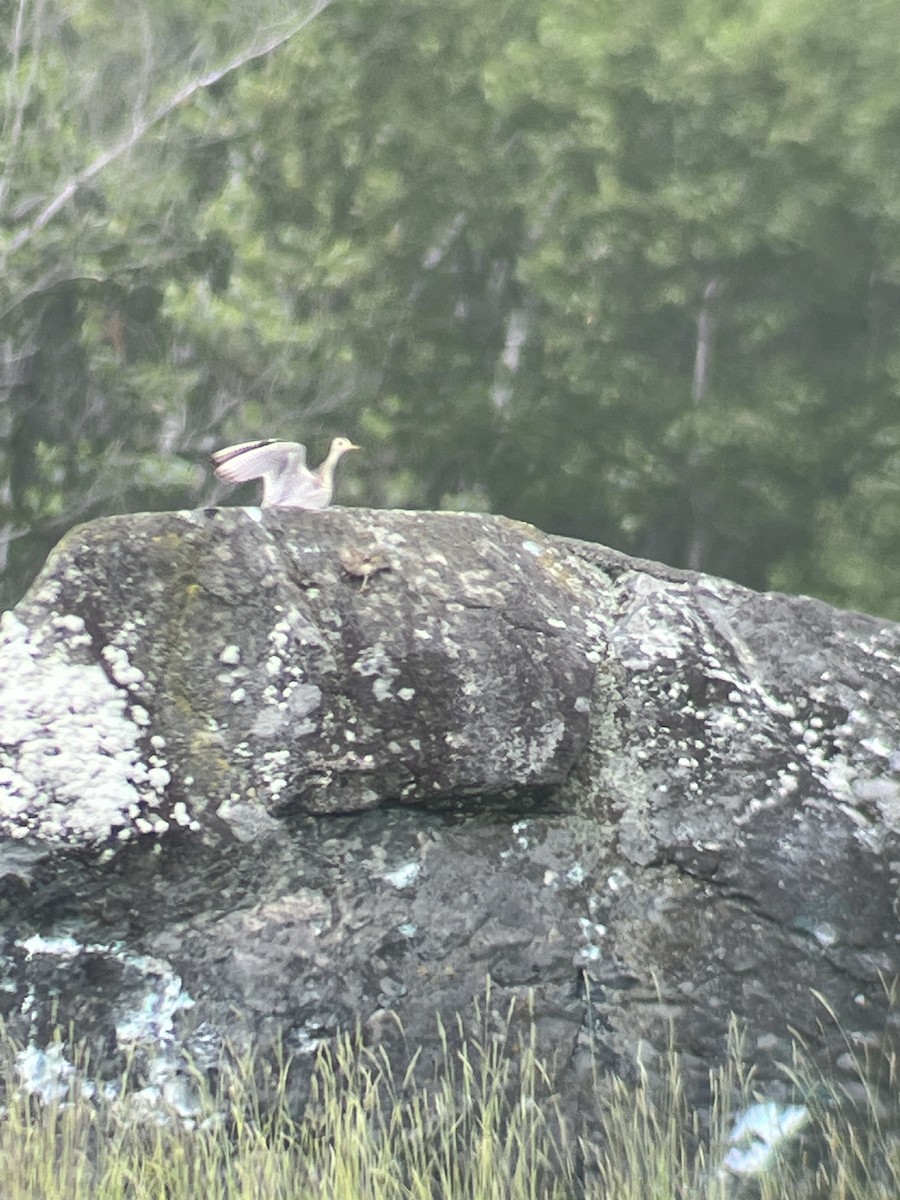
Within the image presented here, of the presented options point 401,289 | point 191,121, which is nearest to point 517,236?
point 401,289

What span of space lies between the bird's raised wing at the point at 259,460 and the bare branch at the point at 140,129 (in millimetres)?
6106

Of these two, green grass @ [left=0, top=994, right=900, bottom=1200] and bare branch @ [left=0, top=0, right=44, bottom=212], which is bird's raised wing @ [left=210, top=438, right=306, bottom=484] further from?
bare branch @ [left=0, top=0, right=44, bottom=212]

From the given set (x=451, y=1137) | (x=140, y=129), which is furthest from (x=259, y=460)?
(x=140, y=129)

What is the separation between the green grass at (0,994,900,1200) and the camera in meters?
2.79

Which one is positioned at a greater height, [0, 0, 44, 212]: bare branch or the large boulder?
[0, 0, 44, 212]: bare branch

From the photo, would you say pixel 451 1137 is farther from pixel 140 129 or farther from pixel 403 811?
pixel 140 129

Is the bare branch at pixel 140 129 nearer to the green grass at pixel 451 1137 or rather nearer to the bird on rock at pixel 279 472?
the bird on rock at pixel 279 472

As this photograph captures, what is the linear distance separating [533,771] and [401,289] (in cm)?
771

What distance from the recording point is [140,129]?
9.66 metres

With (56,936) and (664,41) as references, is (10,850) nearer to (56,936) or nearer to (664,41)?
(56,936)

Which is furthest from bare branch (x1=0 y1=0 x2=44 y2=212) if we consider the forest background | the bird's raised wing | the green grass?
the green grass

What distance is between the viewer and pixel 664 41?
1062 cm

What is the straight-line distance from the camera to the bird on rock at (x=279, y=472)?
4.10 m

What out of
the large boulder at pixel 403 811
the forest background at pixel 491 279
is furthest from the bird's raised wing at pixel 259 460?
the forest background at pixel 491 279
